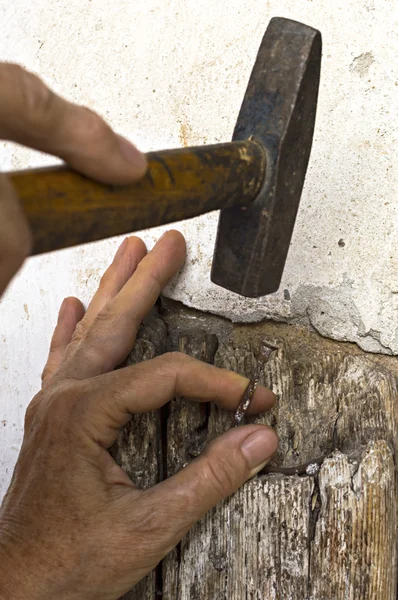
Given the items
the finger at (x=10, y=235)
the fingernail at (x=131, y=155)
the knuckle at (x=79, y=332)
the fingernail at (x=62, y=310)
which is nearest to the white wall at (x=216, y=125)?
the fingernail at (x=62, y=310)

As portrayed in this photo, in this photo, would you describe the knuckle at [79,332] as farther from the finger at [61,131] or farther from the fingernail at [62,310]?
the finger at [61,131]

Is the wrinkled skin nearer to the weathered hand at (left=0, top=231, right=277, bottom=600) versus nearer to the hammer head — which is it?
the weathered hand at (left=0, top=231, right=277, bottom=600)

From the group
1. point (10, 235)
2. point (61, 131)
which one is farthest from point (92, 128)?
point (10, 235)

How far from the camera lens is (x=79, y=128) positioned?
827 mm

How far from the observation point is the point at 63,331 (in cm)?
176

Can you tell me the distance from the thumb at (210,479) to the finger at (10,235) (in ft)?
2.06

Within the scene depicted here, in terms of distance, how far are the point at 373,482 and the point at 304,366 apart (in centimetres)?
28

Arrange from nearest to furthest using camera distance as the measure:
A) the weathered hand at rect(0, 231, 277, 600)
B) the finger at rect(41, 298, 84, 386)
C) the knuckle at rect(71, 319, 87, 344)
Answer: the weathered hand at rect(0, 231, 277, 600)
the knuckle at rect(71, 319, 87, 344)
the finger at rect(41, 298, 84, 386)

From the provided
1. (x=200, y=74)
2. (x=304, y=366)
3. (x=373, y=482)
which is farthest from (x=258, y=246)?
(x=200, y=74)

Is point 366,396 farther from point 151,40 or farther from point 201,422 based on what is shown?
point 151,40

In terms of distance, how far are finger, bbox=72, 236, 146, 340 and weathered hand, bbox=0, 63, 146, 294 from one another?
30.4 inches

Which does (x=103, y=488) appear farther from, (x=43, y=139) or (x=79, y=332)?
(x=43, y=139)

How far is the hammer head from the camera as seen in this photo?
1.11 meters

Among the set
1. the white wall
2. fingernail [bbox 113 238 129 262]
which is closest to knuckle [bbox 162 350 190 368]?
the white wall
